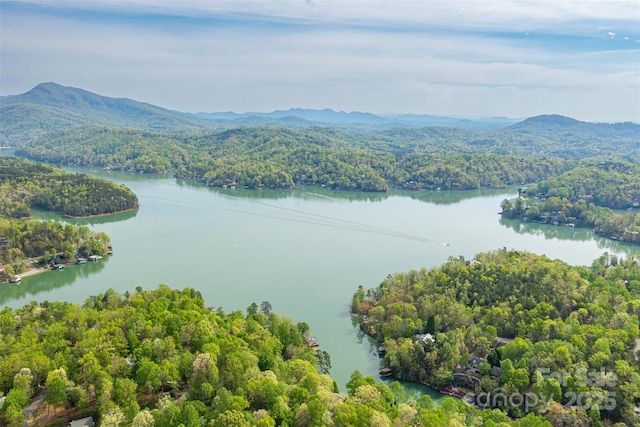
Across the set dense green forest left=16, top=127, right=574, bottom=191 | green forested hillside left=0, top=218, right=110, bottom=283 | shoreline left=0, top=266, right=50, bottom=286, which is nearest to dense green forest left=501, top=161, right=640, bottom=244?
dense green forest left=16, top=127, right=574, bottom=191

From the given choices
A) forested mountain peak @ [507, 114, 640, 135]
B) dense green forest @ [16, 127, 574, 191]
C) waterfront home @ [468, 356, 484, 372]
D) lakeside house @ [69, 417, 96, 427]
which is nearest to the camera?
lakeside house @ [69, 417, 96, 427]

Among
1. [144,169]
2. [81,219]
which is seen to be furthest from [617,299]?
[144,169]

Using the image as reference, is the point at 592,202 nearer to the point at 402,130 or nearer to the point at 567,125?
the point at 402,130

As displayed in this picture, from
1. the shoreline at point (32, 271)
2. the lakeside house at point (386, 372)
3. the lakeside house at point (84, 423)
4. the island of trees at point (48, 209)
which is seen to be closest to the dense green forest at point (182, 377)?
the lakeside house at point (84, 423)

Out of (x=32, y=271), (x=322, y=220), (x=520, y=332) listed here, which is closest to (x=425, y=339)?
(x=520, y=332)

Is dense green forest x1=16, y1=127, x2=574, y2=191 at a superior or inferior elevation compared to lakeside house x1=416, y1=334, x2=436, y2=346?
superior

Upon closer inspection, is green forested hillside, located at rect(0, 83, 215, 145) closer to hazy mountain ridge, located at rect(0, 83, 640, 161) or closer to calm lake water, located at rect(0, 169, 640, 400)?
hazy mountain ridge, located at rect(0, 83, 640, 161)
